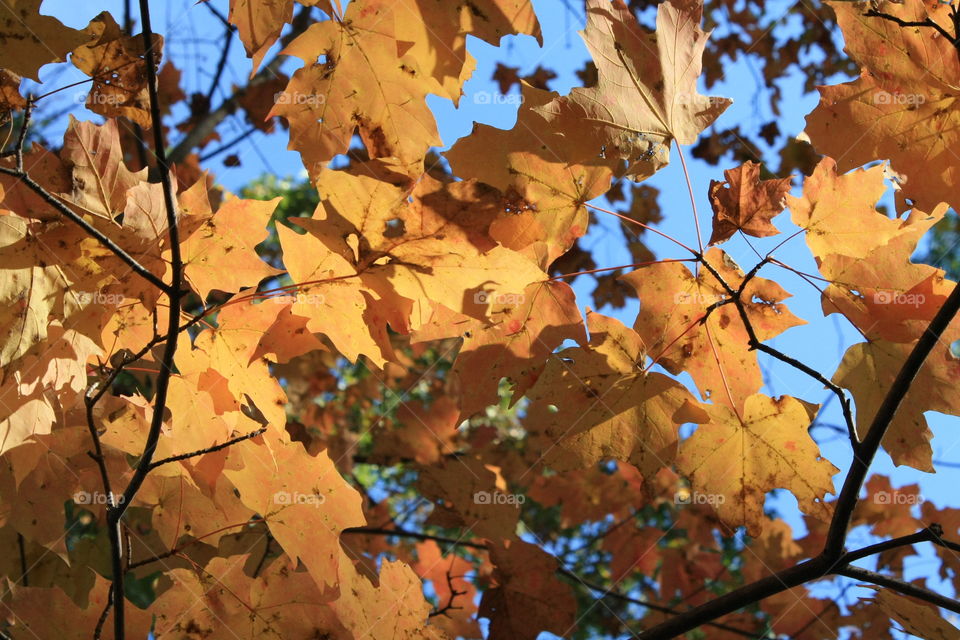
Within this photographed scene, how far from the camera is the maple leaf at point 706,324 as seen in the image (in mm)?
1652

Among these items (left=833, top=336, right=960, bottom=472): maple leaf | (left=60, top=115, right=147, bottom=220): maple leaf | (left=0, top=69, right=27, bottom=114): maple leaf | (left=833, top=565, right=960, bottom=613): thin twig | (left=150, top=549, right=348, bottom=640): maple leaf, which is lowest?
(left=150, top=549, right=348, bottom=640): maple leaf

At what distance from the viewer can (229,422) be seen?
5.49 feet

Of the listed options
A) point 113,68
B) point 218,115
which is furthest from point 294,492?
point 218,115

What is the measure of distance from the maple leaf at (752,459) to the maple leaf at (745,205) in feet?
1.36

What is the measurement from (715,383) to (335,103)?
107 centimetres

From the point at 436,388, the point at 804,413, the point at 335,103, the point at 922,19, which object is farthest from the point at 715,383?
the point at 436,388

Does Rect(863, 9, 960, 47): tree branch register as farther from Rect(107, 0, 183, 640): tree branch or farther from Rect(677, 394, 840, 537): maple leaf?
Rect(107, 0, 183, 640): tree branch

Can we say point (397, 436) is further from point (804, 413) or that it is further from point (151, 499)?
point (804, 413)

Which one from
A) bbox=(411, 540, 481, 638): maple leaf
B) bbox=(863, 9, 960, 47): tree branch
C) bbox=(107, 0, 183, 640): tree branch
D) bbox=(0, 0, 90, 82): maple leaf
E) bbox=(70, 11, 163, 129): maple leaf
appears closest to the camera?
bbox=(107, 0, 183, 640): tree branch

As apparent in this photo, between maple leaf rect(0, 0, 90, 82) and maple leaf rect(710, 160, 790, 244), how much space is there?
4.38ft

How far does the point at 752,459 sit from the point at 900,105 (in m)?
0.83

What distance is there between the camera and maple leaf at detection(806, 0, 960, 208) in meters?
1.43

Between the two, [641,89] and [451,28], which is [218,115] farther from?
[641,89]

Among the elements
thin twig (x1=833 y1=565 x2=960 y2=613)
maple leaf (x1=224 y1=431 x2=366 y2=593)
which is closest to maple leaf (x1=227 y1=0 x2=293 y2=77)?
maple leaf (x1=224 y1=431 x2=366 y2=593)
